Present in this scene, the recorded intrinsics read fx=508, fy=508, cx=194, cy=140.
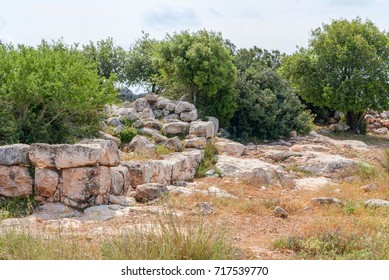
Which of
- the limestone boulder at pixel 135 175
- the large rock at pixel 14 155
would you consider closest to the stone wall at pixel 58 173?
the large rock at pixel 14 155

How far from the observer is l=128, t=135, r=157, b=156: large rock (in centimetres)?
1183

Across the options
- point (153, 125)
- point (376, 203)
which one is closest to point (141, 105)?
point (153, 125)

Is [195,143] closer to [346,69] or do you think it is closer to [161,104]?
[161,104]

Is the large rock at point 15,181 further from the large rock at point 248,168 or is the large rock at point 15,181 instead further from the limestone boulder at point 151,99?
the limestone boulder at point 151,99

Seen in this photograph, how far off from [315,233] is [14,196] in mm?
4885

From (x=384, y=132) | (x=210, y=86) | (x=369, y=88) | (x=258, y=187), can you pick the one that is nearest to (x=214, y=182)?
(x=258, y=187)

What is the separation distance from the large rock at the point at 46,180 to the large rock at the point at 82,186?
0.47 ft

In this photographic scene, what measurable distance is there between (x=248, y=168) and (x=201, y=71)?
5.71m

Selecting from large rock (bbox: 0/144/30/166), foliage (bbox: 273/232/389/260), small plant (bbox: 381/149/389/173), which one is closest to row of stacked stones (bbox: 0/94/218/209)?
large rock (bbox: 0/144/30/166)

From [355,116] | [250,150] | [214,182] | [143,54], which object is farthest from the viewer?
[143,54]

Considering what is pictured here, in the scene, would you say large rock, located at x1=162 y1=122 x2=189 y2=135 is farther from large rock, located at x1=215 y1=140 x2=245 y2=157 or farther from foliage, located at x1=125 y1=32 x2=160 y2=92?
foliage, located at x1=125 y1=32 x2=160 y2=92

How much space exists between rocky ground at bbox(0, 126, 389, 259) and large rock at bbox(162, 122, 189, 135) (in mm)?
1171

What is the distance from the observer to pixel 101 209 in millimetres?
8156

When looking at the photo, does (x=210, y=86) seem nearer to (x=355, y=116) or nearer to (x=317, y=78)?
(x=317, y=78)
